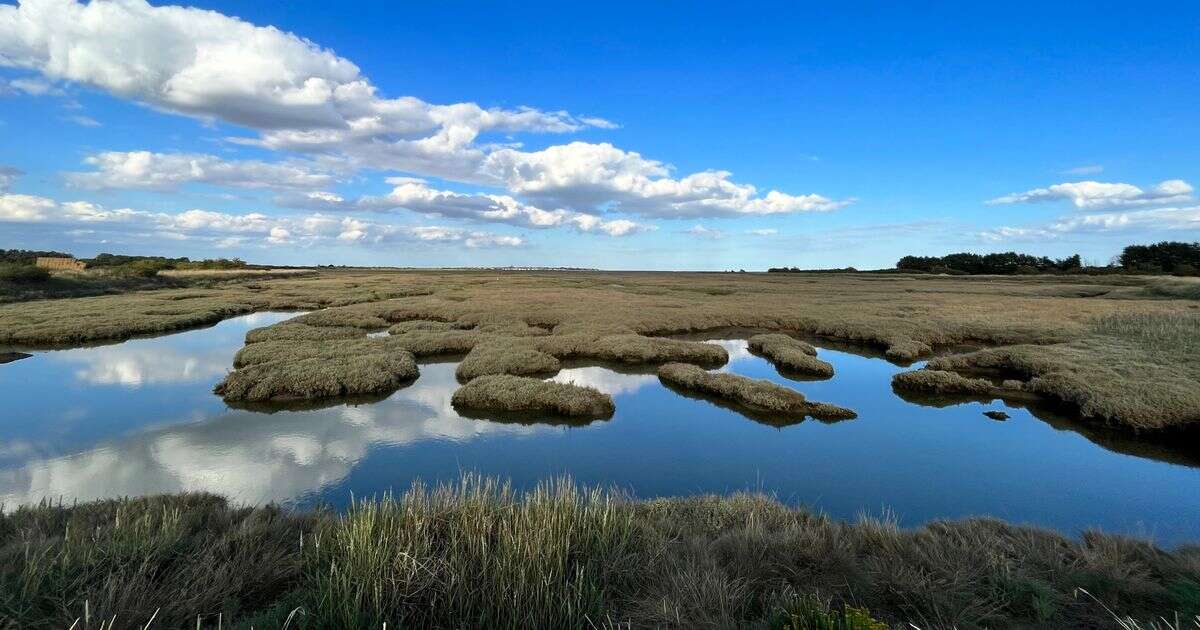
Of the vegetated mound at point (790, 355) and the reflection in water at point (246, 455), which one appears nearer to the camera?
the reflection in water at point (246, 455)

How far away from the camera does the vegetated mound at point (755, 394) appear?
18969mm

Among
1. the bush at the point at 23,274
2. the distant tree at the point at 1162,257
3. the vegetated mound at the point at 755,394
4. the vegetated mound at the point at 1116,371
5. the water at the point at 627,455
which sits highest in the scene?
the distant tree at the point at 1162,257

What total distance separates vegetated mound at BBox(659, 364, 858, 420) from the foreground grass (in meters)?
10.7

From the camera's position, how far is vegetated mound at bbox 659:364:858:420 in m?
19.0

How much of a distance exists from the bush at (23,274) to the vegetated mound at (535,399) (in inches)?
2417

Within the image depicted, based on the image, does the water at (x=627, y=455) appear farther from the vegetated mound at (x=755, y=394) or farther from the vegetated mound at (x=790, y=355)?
the vegetated mound at (x=790, y=355)

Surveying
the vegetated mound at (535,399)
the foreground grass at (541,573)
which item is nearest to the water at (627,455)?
the vegetated mound at (535,399)

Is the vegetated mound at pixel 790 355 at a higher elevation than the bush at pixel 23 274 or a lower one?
lower

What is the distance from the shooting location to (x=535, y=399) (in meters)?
19.0

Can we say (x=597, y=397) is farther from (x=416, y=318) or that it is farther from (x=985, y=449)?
(x=416, y=318)

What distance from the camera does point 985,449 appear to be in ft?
52.5

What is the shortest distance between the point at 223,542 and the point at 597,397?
13.6 m

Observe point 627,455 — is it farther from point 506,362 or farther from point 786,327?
point 786,327

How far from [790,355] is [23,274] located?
71.9 meters
